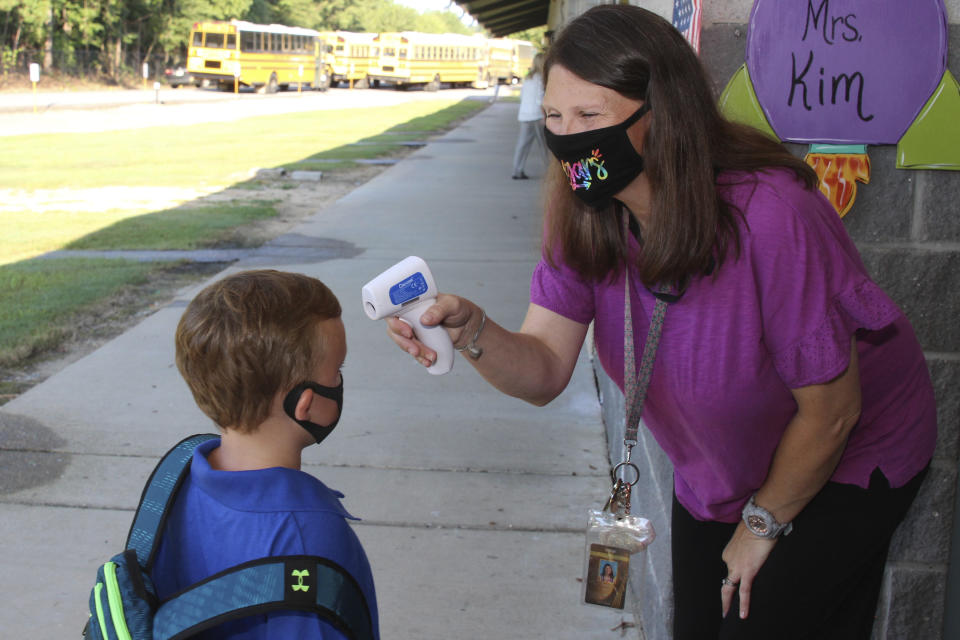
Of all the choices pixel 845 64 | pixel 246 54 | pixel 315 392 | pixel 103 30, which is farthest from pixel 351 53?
pixel 315 392

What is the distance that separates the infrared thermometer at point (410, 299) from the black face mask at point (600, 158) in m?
0.34

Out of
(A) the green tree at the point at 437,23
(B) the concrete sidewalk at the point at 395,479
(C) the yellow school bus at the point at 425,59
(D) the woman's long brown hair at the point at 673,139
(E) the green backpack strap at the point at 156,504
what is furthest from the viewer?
(A) the green tree at the point at 437,23

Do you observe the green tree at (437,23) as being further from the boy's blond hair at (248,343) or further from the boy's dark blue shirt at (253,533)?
the boy's dark blue shirt at (253,533)

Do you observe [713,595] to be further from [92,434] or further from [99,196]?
[99,196]

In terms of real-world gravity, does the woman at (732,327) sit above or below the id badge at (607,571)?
above

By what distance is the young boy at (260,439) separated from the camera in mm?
1549

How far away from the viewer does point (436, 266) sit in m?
8.04

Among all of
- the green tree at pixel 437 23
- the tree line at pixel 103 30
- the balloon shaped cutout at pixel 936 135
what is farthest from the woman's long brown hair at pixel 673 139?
the green tree at pixel 437 23

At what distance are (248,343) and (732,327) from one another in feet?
2.74

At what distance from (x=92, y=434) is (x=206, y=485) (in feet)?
10.7

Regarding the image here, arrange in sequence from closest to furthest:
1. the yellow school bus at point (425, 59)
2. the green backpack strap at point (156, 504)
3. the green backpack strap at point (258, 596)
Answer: the green backpack strap at point (258, 596) < the green backpack strap at point (156, 504) < the yellow school bus at point (425, 59)

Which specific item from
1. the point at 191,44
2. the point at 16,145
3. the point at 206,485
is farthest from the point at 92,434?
the point at 191,44

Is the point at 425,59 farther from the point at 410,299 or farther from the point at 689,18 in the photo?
the point at 410,299

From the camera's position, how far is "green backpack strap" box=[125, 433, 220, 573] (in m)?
1.58
